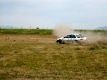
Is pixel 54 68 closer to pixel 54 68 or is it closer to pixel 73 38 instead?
pixel 54 68

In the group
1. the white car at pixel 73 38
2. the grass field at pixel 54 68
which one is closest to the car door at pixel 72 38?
the white car at pixel 73 38

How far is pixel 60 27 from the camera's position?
2495 inches

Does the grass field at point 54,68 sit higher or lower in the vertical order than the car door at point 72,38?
lower

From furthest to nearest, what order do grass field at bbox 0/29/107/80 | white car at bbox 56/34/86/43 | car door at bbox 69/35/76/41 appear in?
car door at bbox 69/35/76/41 < white car at bbox 56/34/86/43 < grass field at bbox 0/29/107/80

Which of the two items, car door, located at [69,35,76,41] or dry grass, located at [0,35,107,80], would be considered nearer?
dry grass, located at [0,35,107,80]

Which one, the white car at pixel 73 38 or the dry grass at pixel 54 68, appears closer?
the dry grass at pixel 54 68

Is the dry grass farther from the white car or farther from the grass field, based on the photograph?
the white car

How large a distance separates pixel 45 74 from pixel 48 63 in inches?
171

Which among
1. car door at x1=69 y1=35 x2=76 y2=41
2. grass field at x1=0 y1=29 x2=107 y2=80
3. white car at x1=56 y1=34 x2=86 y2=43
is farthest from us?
car door at x1=69 y1=35 x2=76 y2=41

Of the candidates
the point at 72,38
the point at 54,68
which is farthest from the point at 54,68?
the point at 72,38

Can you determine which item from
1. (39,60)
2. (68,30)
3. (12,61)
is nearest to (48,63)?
(39,60)

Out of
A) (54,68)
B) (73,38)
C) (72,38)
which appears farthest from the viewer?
(72,38)

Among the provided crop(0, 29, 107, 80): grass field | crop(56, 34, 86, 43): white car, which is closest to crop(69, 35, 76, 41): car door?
crop(56, 34, 86, 43): white car

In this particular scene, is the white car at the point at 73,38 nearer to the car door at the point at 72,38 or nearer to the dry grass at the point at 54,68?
the car door at the point at 72,38
